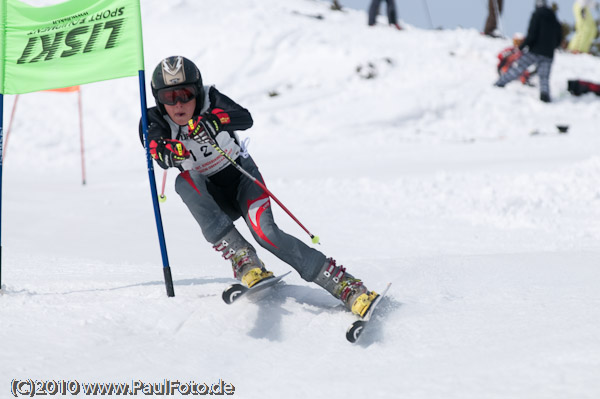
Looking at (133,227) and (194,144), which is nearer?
(194,144)

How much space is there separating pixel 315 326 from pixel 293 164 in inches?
270

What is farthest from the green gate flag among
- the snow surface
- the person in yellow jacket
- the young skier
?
the person in yellow jacket

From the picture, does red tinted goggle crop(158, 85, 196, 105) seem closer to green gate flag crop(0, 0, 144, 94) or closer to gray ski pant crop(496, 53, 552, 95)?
green gate flag crop(0, 0, 144, 94)

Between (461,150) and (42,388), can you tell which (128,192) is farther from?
(42,388)

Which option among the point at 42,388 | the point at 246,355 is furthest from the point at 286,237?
the point at 42,388

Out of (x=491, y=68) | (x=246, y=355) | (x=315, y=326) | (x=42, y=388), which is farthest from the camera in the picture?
(x=491, y=68)

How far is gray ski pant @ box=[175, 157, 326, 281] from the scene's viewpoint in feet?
11.7

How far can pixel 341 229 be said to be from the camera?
6.66 metres

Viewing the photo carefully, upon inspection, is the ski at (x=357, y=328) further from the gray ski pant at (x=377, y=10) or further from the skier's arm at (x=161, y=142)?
the gray ski pant at (x=377, y=10)

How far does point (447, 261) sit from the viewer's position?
479 cm

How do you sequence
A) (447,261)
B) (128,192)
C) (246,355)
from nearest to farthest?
(246,355), (447,261), (128,192)

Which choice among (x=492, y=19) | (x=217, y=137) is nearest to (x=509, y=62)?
(x=492, y=19)

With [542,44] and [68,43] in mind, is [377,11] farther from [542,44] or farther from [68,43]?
[68,43]

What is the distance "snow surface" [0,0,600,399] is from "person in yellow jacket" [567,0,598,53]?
47.2 inches
